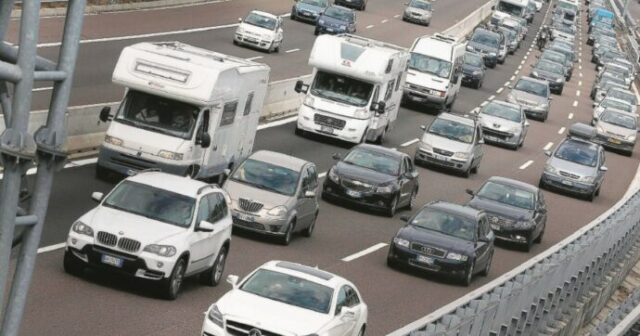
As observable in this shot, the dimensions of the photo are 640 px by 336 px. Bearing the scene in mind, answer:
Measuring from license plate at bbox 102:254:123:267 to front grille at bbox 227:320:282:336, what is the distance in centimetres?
399

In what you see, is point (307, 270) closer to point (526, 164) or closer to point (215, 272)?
point (215, 272)

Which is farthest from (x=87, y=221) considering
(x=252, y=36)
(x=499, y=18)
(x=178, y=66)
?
(x=499, y=18)

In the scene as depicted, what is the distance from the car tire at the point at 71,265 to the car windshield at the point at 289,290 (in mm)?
3471

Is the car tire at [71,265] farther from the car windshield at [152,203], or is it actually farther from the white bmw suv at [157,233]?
the car windshield at [152,203]

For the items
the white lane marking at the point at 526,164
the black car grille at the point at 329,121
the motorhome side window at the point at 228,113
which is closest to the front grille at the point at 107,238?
the motorhome side window at the point at 228,113

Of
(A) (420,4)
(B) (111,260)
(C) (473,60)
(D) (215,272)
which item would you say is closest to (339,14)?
(C) (473,60)

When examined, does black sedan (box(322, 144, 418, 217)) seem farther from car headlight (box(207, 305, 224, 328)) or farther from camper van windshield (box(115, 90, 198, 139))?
car headlight (box(207, 305, 224, 328))

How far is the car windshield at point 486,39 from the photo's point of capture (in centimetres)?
8275

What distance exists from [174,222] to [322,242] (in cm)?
795

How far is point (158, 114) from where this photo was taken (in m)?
31.3

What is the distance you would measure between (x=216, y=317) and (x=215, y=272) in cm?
570

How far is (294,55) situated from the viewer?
214 ft

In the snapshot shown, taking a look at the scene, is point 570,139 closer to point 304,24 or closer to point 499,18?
point 304,24

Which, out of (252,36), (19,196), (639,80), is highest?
(19,196)
